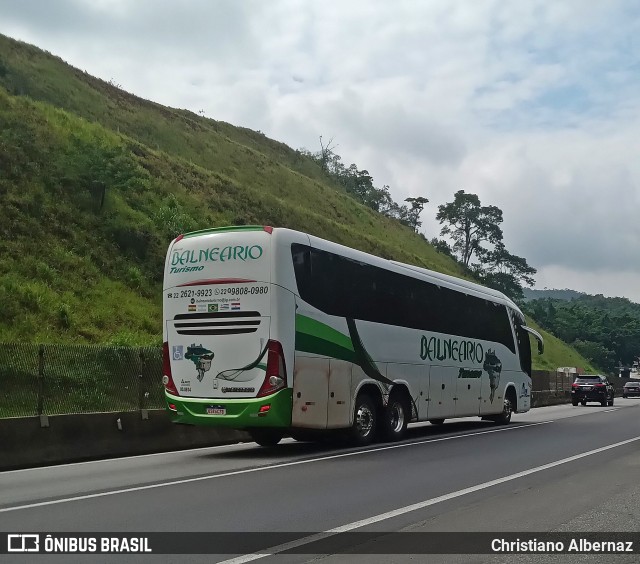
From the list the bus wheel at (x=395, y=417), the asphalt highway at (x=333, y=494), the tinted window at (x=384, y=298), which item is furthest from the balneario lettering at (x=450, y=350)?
the asphalt highway at (x=333, y=494)

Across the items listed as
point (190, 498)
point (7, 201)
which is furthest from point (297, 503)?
point (7, 201)

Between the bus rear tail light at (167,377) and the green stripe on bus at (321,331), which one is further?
the bus rear tail light at (167,377)

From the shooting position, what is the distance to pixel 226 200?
5359 cm

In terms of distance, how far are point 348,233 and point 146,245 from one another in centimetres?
3384

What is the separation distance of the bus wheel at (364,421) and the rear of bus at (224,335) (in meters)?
2.44

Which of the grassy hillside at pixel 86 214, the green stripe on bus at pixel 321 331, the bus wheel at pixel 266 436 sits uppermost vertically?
the grassy hillside at pixel 86 214

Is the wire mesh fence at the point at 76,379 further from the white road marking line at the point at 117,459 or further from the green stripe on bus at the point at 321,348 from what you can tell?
the green stripe on bus at the point at 321,348

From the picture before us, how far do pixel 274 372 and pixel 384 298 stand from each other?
428cm

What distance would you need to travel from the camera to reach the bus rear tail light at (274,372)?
1348 cm

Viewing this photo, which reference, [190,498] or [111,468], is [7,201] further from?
[190,498]

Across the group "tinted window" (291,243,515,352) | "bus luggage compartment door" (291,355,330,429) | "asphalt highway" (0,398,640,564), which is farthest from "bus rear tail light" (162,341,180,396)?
"tinted window" (291,243,515,352)

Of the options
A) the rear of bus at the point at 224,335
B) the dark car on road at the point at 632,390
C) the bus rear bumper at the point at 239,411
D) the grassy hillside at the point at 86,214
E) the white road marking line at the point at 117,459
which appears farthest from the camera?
the dark car on road at the point at 632,390

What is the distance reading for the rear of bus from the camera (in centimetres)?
1355

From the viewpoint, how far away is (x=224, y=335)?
1401cm
